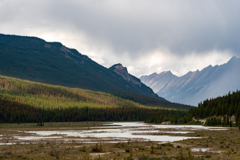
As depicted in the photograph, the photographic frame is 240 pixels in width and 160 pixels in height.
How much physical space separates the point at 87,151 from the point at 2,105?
164206mm

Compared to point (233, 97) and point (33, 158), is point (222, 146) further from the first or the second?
point (233, 97)

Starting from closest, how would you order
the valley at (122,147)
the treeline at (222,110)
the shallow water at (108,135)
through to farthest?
the valley at (122,147), the shallow water at (108,135), the treeline at (222,110)

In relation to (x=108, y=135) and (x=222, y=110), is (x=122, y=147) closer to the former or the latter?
(x=108, y=135)

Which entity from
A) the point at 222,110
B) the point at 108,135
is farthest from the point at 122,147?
the point at 222,110

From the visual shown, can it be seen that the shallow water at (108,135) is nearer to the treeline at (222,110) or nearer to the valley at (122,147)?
the valley at (122,147)

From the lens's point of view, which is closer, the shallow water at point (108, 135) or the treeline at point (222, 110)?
the shallow water at point (108, 135)

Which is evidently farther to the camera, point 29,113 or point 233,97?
point 29,113

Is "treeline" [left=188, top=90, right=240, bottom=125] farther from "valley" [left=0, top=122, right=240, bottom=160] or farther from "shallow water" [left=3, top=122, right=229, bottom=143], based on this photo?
"valley" [left=0, top=122, right=240, bottom=160]

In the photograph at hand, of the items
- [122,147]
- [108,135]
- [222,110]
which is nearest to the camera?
[122,147]

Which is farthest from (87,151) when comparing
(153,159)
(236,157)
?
(236,157)

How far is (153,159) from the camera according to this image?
29406 mm

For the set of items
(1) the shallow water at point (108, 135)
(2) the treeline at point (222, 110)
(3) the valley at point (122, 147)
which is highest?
(2) the treeline at point (222, 110)

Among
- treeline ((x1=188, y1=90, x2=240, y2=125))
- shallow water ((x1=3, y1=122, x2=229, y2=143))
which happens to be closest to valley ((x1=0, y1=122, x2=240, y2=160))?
shallow water ((x1=3, y1=122, x2=229, y2=143))

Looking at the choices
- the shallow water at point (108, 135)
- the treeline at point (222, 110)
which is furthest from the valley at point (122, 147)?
the treeline at point (222, 110)
